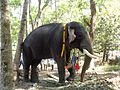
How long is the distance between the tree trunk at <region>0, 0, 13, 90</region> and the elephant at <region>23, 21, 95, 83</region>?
5.00 metres

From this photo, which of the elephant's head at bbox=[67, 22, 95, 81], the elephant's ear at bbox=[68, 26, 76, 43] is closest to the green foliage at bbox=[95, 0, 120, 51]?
the elephant's head at bbox=[67, 22, 95, 81]

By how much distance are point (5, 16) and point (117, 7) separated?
23853mm

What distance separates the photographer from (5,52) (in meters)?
5.84

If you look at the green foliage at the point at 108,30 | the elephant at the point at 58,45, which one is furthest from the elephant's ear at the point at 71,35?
the green foliage at the point at 108,30

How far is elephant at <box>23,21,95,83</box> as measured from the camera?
10930mm

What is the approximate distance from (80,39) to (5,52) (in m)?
5.47

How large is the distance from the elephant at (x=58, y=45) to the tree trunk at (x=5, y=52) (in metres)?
5.00

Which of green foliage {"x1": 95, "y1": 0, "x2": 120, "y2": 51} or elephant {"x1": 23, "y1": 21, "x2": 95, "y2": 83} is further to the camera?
green foliage {"x1": 95, "y1": 0, "x2": 120, "y2": 51}

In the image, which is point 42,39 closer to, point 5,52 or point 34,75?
point 34,75

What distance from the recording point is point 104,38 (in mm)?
26266

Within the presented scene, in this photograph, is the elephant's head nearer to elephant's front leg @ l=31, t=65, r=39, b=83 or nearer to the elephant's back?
the elephant's back

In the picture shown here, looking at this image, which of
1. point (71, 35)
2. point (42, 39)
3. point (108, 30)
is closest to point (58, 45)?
point (71, 35)

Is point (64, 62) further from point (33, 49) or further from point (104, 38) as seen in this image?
point (104, 38)

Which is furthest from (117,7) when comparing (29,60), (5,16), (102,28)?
(5,16)
